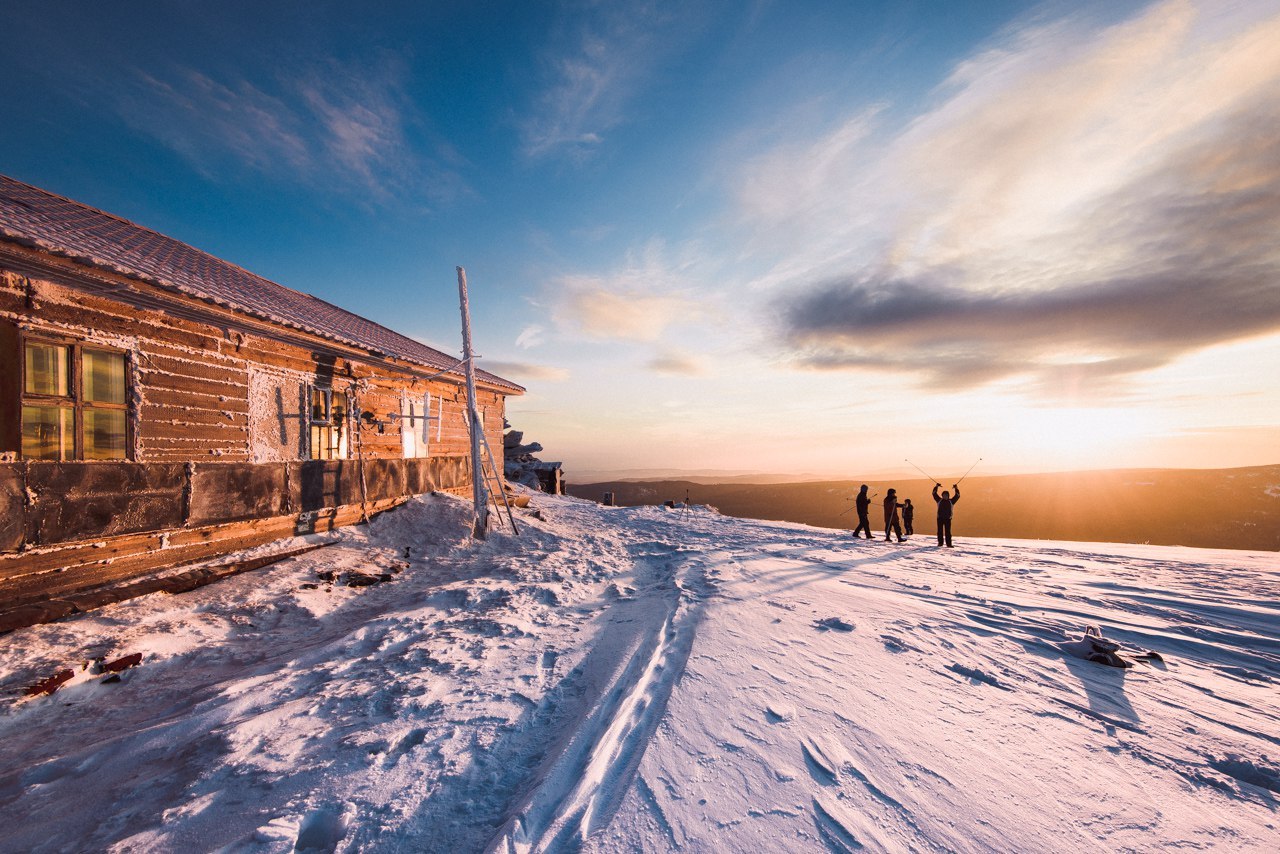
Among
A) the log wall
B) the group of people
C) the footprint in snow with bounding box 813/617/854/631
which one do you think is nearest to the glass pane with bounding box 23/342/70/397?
the log wall

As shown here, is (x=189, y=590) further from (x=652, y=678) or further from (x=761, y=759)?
(x=761, y=759)

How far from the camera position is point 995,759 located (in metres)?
2.87

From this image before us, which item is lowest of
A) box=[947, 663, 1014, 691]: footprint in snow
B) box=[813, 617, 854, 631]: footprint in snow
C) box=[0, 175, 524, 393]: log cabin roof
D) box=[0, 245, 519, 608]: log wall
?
box=[947, 663, 1014, 691]: footprint in snow

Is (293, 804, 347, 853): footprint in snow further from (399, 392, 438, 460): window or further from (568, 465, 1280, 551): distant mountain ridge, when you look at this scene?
(568, 465, 1280, 551): distant mountain ridge

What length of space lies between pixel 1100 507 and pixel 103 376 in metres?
62.1

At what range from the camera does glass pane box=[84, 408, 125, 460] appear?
6320 mm

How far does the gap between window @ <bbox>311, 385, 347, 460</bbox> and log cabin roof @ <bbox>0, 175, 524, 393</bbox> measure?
1308 millimetres

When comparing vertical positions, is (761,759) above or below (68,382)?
below

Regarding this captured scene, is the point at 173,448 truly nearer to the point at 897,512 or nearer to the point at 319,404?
the point at 319,404

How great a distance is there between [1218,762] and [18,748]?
8.54m

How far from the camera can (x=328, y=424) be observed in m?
9.98

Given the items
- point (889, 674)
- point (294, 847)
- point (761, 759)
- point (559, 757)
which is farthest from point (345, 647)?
point (889, 674)

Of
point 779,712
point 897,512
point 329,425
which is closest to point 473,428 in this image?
point 329,425

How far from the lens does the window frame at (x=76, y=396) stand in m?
5.71
